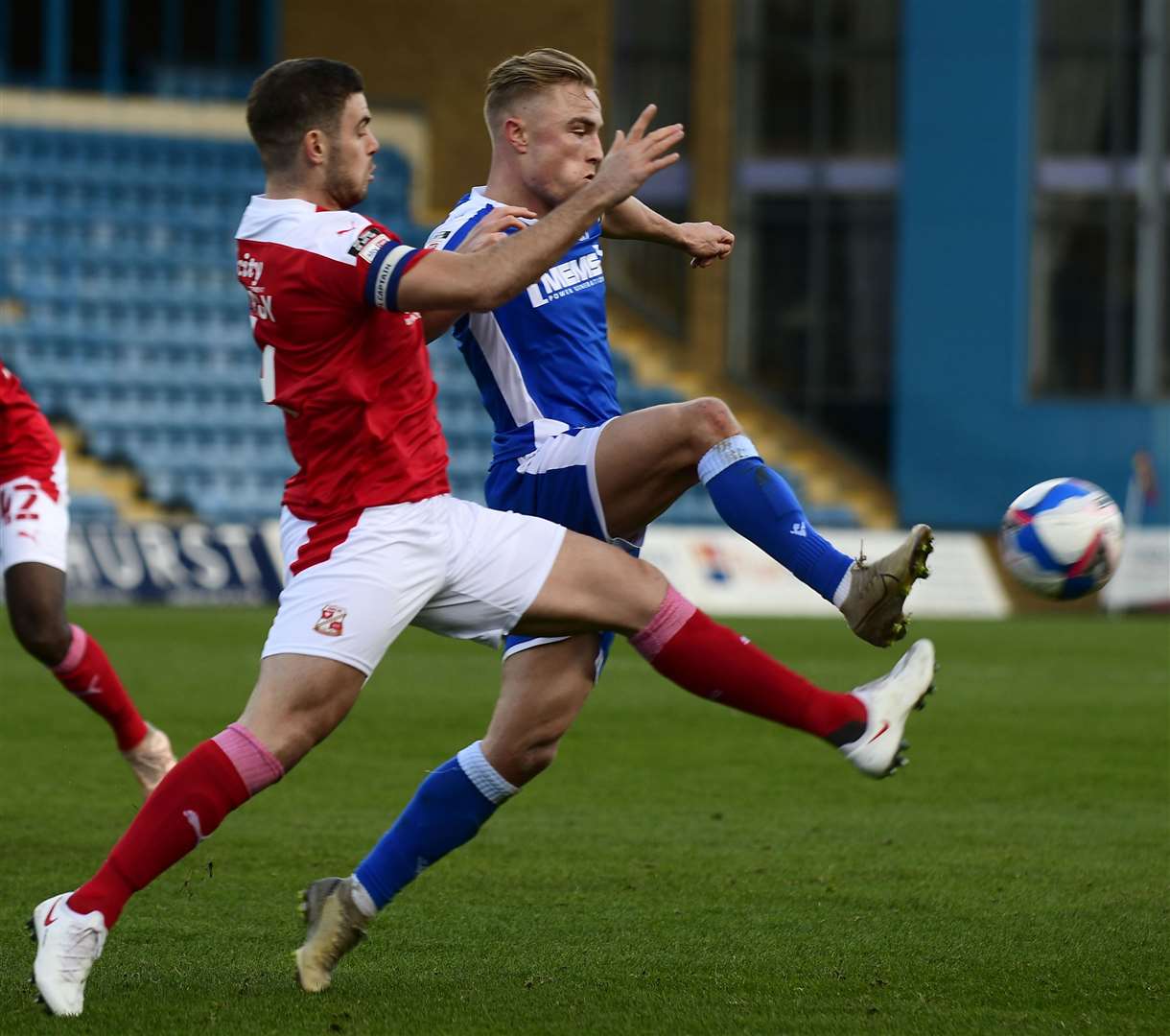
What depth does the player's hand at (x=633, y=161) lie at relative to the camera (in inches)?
159

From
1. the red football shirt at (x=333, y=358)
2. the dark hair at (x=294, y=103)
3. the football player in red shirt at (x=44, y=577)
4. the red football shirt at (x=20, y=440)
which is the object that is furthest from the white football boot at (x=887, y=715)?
the red football shirt at (x=20, y=440)

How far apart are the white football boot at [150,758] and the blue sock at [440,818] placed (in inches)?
73.7

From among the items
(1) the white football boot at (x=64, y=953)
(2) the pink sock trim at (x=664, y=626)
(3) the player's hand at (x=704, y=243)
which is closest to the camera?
(1) the white football boot at (x=64, y=953)

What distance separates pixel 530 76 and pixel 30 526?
2374 millimetres

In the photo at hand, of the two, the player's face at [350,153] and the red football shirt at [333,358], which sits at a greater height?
the player's face at [350,153]

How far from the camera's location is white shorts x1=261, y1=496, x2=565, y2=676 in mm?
3963

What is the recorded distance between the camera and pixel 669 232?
194 inches

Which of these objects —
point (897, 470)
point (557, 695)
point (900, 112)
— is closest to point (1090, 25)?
point (900, 112)

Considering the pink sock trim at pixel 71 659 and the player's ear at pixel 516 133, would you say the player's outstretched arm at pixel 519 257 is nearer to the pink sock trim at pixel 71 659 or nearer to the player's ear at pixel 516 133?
the player's ear at pixel 516 133

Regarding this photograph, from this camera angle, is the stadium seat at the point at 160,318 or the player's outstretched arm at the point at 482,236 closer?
the player's outstretched arm at the point at 482,236

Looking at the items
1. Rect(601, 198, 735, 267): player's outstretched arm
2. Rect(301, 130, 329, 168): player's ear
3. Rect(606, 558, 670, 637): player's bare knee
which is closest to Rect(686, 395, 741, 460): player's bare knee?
Rect(606, 558, 670, 637): player's bare knee

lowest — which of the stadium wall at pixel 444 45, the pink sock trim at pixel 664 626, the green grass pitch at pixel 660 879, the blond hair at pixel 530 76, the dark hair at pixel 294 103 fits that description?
the green grass pitch at pixel 660 879

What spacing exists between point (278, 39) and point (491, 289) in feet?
70.9

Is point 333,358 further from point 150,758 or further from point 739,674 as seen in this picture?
point 150,758
